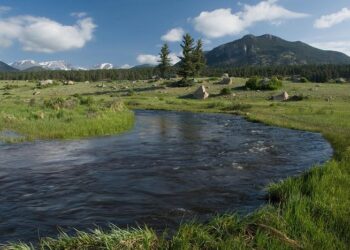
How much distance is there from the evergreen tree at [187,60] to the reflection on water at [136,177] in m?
70.4

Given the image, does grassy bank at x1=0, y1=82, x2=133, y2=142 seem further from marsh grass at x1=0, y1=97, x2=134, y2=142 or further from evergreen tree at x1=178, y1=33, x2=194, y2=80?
evergreen tree at x1=178, y1=33, x2=194, y2=80

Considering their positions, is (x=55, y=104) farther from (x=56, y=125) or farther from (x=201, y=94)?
(x=201, y=94)

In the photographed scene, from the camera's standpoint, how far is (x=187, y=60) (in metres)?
99.9

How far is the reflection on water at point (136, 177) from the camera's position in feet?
40.1

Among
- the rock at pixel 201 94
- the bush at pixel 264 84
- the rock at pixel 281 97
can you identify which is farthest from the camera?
the rock at pixel 201 94

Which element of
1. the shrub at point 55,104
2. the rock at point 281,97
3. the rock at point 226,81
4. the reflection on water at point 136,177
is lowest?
the reflection on water at point 136,177

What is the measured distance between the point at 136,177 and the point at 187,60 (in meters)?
84.8

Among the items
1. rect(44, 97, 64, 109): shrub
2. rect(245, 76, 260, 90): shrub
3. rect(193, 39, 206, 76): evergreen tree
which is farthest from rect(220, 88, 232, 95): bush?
rect(44, 97, 64, 109): shrub

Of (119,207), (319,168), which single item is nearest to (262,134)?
(319,168)

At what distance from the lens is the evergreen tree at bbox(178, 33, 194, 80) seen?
99000 millimetres

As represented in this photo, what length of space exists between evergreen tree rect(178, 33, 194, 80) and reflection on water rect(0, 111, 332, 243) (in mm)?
70363

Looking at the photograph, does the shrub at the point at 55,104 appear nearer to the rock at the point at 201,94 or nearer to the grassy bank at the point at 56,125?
the grassy bank at the point at 56,125

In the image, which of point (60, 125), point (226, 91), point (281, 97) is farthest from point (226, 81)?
point (60, 125)

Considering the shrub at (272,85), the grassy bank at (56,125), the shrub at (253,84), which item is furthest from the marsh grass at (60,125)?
the shrub at (253,84)
